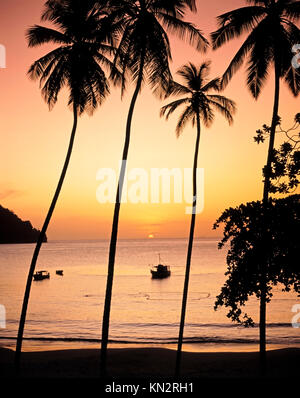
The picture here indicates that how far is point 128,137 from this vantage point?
18797 millimetres

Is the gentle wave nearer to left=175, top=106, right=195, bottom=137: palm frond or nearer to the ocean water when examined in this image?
the ocean water

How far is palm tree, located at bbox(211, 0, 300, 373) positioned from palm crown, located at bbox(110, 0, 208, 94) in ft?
6.12

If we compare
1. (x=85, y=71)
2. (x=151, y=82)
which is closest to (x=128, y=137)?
(x=151, y=82)

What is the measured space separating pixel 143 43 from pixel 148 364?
18423mm

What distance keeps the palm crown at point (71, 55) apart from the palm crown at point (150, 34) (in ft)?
5.25

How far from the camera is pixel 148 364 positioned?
2631 cm

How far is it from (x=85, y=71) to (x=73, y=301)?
181ft

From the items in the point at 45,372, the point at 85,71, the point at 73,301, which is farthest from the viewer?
the point at 73,301

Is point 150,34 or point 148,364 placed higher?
point 150,34

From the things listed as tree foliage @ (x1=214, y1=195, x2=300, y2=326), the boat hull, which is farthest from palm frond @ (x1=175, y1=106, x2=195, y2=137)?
the boat hull

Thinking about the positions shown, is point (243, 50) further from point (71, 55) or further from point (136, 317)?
point (136, 317)

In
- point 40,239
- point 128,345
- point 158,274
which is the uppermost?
point 40,239

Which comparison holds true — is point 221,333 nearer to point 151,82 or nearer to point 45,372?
point 45,372

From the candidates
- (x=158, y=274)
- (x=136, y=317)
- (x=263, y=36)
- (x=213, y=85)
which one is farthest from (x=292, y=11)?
(x=158, y=274)
